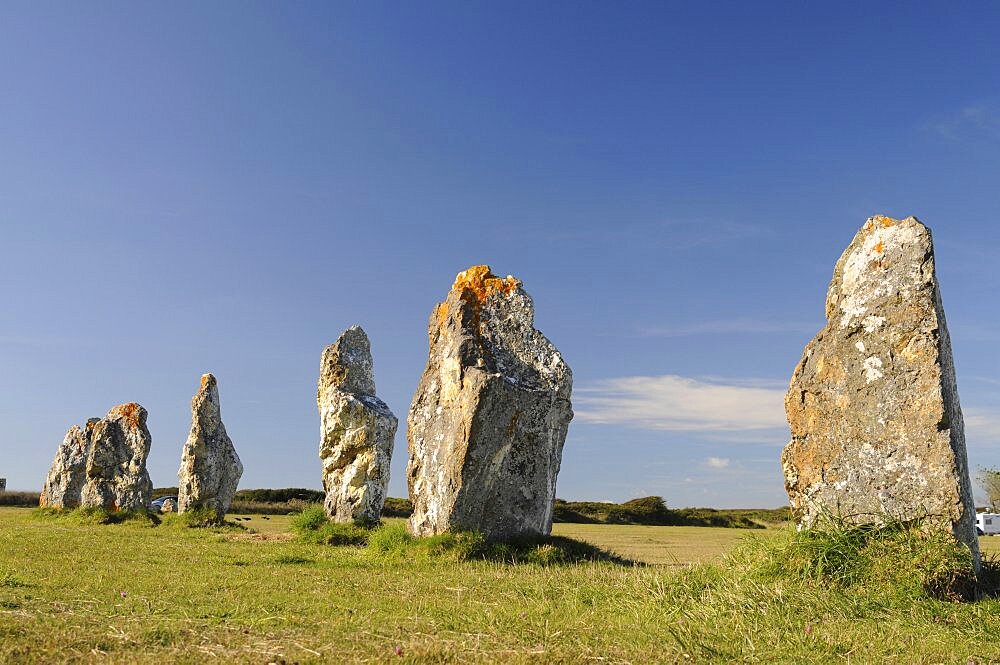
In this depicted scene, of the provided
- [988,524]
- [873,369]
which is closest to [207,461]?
[873,369]

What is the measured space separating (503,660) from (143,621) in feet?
11.1

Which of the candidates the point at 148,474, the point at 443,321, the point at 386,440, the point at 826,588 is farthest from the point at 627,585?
the point at 148,474

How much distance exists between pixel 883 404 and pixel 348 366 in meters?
15.0

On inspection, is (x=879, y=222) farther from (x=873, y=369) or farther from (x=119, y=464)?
(x=119, y=464)

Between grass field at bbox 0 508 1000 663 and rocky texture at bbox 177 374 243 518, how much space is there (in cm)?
1448

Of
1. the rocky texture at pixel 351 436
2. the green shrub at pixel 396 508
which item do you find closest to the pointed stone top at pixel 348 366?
the rocky texture at pixel 351 436

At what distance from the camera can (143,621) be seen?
6895 millimetres

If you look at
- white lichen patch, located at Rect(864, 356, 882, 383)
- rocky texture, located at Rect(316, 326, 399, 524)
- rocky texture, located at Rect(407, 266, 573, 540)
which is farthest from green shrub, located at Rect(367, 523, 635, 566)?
rocky texture, located at Rect(316, 326, 399, 524)

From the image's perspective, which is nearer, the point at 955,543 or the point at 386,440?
the point at 955,543

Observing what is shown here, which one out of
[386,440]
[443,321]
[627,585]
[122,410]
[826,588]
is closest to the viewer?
[826,588]

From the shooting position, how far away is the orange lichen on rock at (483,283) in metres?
14.8

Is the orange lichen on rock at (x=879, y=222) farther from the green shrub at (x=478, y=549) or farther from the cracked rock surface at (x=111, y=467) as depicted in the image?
the cracked rock surface at (x=111, y=467)

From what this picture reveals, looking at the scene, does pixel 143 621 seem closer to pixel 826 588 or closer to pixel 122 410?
pixel 826 588

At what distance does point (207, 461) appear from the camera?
25.7 meters
